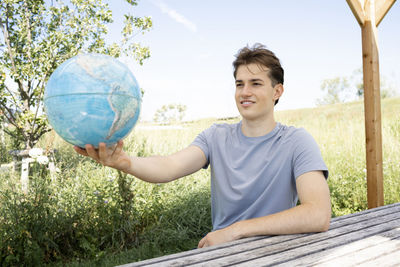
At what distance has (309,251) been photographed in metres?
1.51

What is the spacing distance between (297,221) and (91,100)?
1.19 meters

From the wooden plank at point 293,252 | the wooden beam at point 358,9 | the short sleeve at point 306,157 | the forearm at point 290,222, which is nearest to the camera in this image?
the wooden plank at point 293,252

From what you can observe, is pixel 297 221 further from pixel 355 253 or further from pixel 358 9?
pixel 358 9

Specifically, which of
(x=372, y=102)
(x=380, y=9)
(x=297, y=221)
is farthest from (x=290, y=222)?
(x=380, y=9)

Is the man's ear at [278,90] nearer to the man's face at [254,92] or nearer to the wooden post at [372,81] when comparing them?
the man's face at [254,92]

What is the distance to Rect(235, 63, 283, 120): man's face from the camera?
2209 mm

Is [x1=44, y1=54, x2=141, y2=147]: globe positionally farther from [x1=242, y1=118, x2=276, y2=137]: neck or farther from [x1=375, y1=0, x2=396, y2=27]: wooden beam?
[x1=375, y1=0, x2=396, y2=27]: wooden beam

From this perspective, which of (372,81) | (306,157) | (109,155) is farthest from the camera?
(372,81)

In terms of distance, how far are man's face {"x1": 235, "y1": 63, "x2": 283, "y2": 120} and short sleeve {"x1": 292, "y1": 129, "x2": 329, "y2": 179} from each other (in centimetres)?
30

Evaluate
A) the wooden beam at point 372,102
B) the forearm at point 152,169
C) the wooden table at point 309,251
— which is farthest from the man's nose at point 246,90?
the wooden beam at point 372,102

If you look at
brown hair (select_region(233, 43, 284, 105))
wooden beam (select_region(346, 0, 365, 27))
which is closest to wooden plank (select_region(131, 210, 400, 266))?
brown hair (select_region(233, 43, 284, 105))

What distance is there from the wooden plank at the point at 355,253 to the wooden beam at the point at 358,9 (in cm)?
326

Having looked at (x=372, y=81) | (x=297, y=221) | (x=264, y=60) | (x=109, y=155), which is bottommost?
(x=297, y=221)

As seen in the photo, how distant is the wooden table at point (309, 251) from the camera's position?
1.41 meters
